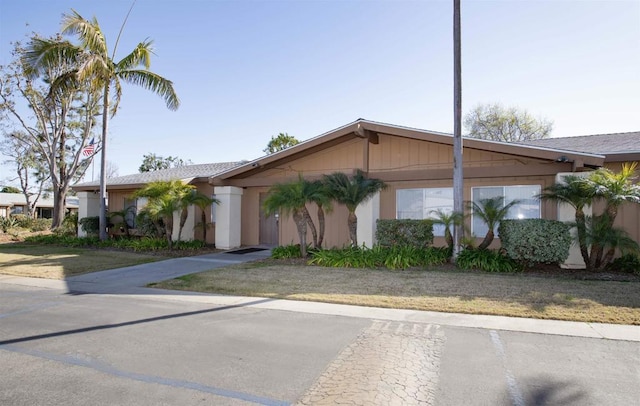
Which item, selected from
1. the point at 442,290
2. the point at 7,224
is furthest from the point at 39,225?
the point at 442,290

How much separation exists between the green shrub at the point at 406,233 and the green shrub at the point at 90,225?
43.1 ft

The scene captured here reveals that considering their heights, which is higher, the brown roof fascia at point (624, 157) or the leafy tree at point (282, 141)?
the leafy tree at point (282, 141)

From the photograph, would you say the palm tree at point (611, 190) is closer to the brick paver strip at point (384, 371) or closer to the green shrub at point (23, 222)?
the brick paver strip at point (384, 371)

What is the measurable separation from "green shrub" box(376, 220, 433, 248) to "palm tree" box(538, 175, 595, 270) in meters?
3.01

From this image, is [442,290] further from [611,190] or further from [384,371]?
[611,190]

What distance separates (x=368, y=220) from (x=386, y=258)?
2314 millimetres

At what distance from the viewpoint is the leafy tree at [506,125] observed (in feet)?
105

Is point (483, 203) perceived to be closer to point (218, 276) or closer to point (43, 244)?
point (218, 276)

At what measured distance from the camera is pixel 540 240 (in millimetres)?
8812

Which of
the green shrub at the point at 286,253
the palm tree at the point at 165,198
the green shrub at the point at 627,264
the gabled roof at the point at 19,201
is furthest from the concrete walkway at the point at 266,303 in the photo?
the gabled roof at the point at 19,201

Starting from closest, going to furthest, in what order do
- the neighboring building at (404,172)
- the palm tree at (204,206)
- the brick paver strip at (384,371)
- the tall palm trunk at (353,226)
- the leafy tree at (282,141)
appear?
the brick paver strip at (384,371)
the neighboring building at (404,172)
the tall palm trunk at (353,226)
the palm tree at (204,206)
the leafy tree at (282,141)

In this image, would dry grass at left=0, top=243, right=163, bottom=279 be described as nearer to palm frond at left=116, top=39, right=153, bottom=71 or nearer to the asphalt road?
the asphalt road

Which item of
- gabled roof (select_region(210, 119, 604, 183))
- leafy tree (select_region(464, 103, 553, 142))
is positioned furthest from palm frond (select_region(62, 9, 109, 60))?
leafy tree (select_region(464, 103, 553, 142))

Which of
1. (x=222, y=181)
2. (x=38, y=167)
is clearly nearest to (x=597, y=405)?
(x=222, y=181)
